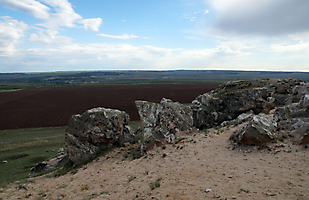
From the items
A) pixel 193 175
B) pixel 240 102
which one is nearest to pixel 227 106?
pixel 240 102

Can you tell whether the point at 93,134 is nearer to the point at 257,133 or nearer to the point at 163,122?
the point at 163,122

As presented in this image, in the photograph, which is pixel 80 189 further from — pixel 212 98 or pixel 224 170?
pixel 212 98

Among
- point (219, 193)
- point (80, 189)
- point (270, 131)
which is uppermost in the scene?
point (270, 131)

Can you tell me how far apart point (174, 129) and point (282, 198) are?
1139 centimetres

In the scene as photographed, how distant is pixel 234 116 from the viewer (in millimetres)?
23734

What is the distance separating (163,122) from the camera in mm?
18328

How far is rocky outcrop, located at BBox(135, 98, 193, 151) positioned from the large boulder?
2.92 m

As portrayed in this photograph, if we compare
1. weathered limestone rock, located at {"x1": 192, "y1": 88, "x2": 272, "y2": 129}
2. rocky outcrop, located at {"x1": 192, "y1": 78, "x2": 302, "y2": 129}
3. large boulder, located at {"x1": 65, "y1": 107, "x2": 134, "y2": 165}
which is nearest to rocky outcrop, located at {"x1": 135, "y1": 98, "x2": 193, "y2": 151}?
large boulder, located at {"x1": 65, "y1": 107, "x2": 134, "y2": 165}

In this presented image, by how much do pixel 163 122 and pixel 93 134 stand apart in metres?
7.31

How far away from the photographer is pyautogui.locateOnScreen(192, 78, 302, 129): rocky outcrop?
23234 millimetres

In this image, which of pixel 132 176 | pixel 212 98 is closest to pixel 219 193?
pixel 132 176

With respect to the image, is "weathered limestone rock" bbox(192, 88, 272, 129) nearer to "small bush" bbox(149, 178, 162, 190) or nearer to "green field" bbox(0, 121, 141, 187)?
"green field" bbox(0, 121, 141, 187)

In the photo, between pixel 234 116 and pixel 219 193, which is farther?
pixel 234 116

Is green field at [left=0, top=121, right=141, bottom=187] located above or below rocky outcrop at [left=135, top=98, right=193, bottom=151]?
below
